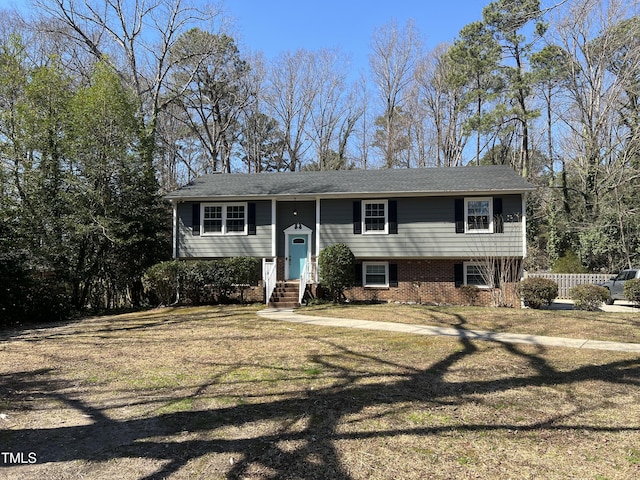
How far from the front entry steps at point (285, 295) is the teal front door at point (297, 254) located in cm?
170

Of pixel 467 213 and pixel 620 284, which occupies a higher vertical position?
pixel 467 213

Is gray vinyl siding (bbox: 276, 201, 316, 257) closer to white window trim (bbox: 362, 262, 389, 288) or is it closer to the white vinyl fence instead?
white window trim (bbox: 362, 262, 389, 288)

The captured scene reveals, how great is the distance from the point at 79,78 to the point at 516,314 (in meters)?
22.8

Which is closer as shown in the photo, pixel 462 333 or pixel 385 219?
pixel 462 333

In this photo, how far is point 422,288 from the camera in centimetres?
1625

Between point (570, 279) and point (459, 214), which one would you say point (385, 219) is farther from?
point (570, 279)

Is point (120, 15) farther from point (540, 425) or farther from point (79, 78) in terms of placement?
point (540, 425)

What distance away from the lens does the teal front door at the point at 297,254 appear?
56.2 feet

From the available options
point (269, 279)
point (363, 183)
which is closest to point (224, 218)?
point (269, 279)

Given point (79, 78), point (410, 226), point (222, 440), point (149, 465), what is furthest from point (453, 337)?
point (79, 78)

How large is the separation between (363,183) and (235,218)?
5361 mm

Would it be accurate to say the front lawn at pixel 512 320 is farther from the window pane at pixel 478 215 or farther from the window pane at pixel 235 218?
the window pane at pixel 235 218

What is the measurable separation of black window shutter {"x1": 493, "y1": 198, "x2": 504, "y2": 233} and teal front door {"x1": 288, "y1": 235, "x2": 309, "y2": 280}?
7.09 m

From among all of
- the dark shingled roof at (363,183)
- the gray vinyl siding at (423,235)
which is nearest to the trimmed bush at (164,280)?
the dark shingled roof at (363,183)
